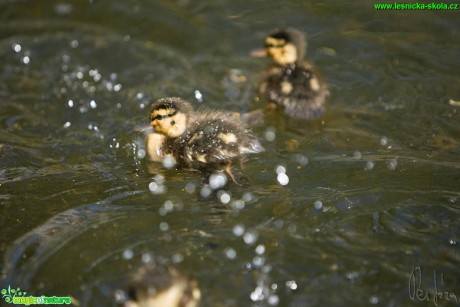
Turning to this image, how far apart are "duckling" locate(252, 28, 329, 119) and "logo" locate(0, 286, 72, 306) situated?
2.40 metres

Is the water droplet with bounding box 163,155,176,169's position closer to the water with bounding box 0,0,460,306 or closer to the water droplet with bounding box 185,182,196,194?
the water with bounding box 0,0,460,306

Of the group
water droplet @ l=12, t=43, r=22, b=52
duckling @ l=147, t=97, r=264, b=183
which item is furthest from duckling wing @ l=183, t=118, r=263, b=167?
water droplet @ l=12, t=43, r=22, b=52

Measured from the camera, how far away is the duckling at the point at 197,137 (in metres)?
4.15

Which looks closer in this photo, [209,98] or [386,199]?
[386,199]

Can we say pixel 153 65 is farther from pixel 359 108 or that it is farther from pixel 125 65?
pixel 359 108

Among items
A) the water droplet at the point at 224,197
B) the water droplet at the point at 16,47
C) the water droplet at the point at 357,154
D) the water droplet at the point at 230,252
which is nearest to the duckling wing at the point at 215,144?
the water droplet at the point at 224,197

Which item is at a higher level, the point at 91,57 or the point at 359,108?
the point at 91,57

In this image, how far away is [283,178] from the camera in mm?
4031

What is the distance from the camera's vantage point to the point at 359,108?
504 centimetres

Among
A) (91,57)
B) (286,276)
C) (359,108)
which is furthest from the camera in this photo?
(91,57)

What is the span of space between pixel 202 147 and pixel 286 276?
122 cm

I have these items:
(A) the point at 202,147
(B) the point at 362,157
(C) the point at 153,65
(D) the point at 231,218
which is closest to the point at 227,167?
(A) the point at 202,147

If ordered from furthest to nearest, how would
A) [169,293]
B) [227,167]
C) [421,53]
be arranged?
[421,53]
[227,167]
[169,293]
